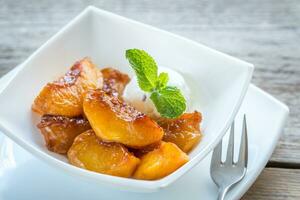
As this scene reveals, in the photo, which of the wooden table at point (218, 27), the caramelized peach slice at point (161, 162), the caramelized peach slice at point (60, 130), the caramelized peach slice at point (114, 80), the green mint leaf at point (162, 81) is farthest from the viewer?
the wooden table at point (218, 27)

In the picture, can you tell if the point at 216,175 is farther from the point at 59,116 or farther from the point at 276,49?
the point at 276,49

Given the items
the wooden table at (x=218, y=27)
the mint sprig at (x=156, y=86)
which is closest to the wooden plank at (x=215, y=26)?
the wooden table at (x=218, y=27)

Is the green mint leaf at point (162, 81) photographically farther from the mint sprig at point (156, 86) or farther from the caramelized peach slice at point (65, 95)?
the caramelized peach slice at point (65, 95)

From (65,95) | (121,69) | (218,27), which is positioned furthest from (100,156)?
(218,27)

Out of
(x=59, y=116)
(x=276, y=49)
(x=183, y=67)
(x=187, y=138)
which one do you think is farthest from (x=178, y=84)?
(x=276, y=49)

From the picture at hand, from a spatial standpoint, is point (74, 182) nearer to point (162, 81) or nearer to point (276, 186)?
point (162, 81)

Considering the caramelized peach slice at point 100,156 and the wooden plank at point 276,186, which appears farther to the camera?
the wooden plank at point 276,186
